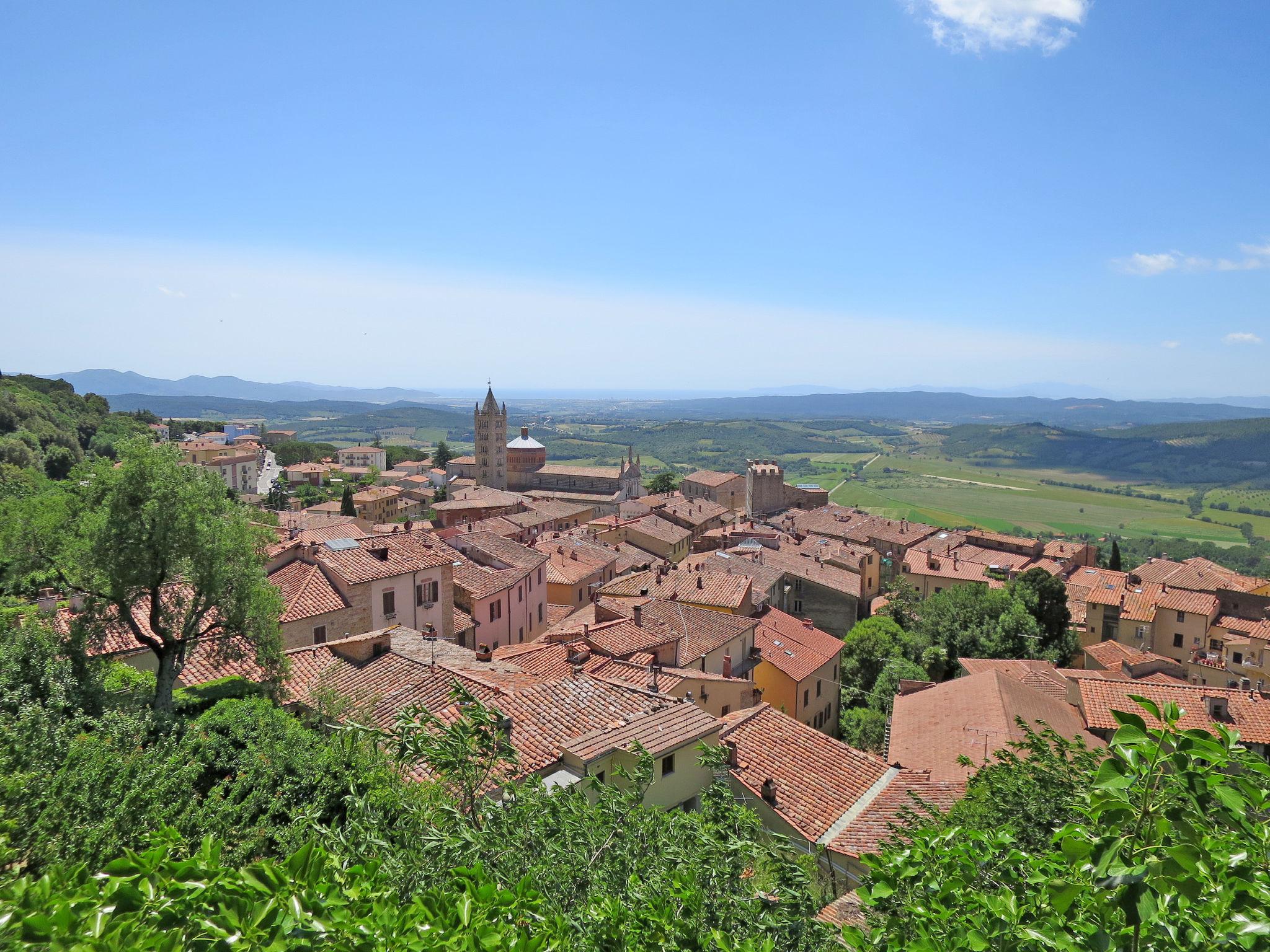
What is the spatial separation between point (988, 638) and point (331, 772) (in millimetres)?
38093

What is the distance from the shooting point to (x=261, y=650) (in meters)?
15.8

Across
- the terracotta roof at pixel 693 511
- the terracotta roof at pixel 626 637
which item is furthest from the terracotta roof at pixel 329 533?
the terracotta roof at pixel 693 511

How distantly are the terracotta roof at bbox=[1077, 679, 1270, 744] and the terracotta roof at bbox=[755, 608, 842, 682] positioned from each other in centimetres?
1029

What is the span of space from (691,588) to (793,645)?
643 centimetres

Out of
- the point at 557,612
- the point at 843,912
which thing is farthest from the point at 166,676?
the point at 557,612

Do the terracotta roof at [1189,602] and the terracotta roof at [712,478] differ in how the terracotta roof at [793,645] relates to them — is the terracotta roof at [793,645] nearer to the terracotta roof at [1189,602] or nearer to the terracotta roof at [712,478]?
the terracotta roof at [1189,602]

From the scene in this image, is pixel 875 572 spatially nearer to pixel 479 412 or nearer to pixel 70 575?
pixel 70 575

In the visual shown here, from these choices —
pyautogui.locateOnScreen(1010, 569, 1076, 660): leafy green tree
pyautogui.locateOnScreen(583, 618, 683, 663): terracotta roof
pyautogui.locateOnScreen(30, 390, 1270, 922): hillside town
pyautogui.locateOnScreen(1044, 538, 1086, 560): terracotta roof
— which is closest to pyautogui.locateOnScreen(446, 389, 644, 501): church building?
pyautogui.locateOnScreen(30, 390, 1270, 922): hillside town

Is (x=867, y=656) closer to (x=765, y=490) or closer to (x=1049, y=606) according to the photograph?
(x=1049, y=606)

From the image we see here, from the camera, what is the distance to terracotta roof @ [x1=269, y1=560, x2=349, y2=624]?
867 inches

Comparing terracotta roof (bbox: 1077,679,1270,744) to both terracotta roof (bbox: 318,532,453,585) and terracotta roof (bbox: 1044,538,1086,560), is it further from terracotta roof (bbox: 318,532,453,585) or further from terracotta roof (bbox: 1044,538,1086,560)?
terracotta roof (bbox: 1044,538,1086,560)

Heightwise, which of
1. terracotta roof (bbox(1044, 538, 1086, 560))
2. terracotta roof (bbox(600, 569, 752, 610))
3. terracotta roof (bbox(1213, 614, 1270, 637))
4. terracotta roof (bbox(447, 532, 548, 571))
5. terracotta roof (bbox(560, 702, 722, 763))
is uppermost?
terracotta roof (bbox(560, 702, 722, 763))

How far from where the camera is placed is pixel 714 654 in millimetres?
27734

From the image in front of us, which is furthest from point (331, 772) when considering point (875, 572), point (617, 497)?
point (617, 497)
